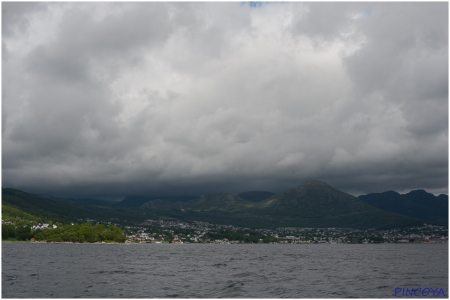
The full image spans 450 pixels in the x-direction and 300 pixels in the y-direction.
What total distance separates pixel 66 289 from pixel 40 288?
10.0ft

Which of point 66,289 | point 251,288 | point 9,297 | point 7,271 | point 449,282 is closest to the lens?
point 9,297

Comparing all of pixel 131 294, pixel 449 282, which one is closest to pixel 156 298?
pixel 131 294

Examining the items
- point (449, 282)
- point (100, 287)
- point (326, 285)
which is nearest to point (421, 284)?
point (449, 282)

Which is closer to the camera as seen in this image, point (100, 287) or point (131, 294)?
point (131, 294)

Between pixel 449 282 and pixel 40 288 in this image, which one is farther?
pixel 449 282

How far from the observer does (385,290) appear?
52.8 m

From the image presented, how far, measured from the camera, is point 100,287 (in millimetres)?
52594

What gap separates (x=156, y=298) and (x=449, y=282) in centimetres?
4496

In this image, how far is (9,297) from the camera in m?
43.7

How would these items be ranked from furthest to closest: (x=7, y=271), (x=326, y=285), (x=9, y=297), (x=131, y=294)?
(x=7, y=271)
(x=326, y=285)
(x=131, y=294)
(x=9, y=297)

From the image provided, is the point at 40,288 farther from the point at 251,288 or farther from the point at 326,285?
the point at 326,285

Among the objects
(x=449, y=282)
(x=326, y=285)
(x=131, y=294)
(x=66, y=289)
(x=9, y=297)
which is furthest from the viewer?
(x=449, y=282)

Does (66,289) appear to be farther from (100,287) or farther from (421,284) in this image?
(421,284)

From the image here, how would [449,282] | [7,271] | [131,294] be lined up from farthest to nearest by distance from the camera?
[7,271], [449,282], [131,294]
